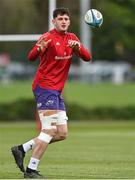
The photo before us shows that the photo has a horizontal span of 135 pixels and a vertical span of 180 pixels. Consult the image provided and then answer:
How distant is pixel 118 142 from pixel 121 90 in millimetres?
26219

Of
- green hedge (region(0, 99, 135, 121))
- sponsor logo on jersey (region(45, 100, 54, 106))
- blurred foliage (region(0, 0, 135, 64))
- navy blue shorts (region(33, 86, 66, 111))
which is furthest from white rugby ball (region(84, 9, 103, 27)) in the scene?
blurred foliage (region(0, 0, 135, 64))

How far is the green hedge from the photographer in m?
36.1

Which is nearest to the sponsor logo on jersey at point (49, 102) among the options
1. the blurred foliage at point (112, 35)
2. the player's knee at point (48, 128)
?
the player's knee at point (48, 128)

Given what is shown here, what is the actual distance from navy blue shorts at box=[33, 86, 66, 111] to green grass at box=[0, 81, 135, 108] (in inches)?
1155

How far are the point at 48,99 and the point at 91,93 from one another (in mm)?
34618

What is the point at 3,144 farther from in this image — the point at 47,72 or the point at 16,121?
the point at 16,121

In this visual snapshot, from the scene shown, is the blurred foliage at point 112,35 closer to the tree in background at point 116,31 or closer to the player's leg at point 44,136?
the tree in background at point 116,31

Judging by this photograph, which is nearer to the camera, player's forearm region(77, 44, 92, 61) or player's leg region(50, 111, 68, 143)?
player's leg region(50, 111, 68, 143)

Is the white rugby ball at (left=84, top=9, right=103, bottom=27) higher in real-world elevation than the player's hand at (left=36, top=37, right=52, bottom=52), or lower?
higher

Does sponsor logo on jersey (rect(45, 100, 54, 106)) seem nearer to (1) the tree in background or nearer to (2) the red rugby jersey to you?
(2) the red rugby jersey

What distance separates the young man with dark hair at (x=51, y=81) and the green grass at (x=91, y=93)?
2928 cm

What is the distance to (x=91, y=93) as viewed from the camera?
47.2 meters

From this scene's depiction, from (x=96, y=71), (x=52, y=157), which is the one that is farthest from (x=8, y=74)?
(x=52, y=157)

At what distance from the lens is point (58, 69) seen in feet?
41.9
